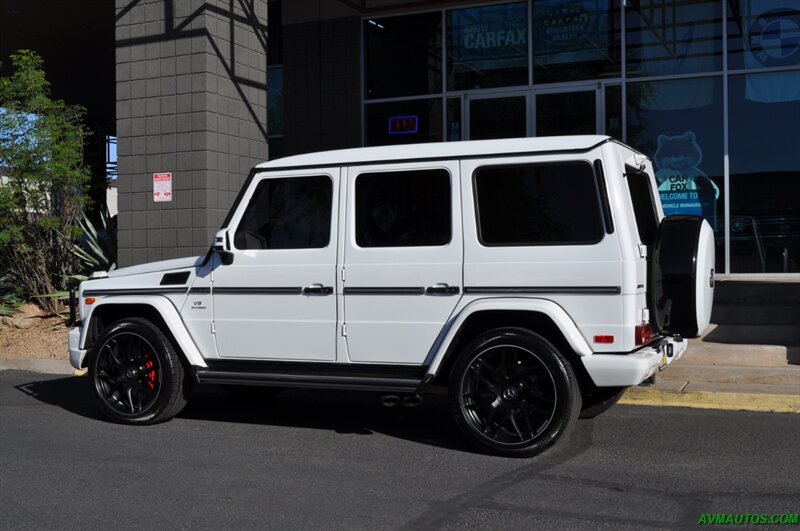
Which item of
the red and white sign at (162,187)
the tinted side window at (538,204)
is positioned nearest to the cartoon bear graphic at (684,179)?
the red and white sign at (162,187)

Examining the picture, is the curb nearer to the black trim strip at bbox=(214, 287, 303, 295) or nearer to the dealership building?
the dealership building

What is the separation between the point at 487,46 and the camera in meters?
14.2

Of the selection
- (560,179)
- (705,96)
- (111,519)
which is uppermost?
(705,96)

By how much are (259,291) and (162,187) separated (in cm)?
567

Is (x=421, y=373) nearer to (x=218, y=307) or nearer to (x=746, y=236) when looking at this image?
(x=218, y=307)

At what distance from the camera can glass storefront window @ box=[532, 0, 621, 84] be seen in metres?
13.4

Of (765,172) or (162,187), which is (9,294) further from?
(765,172)

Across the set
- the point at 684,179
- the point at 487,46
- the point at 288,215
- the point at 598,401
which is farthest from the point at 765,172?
the point at 288,215

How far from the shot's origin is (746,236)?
41.1 feet

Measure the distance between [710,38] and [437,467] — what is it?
376 inches

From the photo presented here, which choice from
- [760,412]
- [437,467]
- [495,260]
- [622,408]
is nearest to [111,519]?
[437,467]

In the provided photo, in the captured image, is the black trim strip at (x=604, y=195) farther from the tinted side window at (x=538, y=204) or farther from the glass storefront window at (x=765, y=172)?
the glass storefront window at (x=765, y=172)

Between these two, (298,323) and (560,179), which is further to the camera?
(298,323)

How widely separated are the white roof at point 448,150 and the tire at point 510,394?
1.25 m
